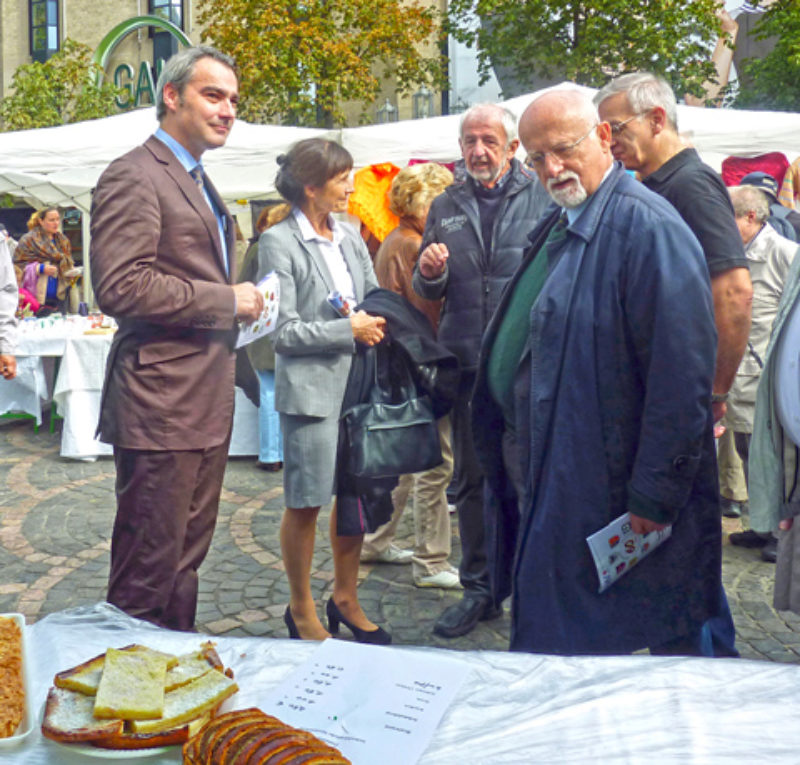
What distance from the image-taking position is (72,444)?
740cm

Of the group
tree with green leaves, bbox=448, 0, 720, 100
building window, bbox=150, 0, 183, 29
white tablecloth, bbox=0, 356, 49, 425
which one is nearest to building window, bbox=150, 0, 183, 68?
building window, bbox=150, 0, 183, 29

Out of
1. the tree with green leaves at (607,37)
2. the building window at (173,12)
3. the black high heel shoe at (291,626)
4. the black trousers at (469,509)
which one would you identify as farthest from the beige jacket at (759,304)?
the building window at (173,12)

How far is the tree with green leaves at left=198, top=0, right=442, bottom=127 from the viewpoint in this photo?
2209 cm

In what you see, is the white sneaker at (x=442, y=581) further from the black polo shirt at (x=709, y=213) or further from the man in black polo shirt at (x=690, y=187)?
the black polo shirt at (x=709, y=213)

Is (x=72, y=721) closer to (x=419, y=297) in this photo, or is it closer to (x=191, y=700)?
(x=191, y=700)

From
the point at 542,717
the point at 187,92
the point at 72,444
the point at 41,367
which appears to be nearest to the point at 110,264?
the point at 187,92

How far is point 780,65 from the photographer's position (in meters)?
19.7

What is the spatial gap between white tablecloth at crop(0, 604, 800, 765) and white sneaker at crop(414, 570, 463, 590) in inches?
109

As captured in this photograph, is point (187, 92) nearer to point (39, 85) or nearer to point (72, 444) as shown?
point (72, 444)

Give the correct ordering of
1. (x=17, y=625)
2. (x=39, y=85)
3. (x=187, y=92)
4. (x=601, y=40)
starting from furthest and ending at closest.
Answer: (x=39, y=85), (x=601, y=40), (x=187, y=92), (x=17, y=625)

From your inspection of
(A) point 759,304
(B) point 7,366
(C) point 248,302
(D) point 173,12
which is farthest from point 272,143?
(D) point 173,12

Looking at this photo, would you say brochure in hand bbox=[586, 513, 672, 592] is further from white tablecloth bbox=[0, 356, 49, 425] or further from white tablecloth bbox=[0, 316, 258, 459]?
white tablecloth bbox=[0, 356, 49, 425]

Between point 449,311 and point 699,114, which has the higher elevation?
point 699,114

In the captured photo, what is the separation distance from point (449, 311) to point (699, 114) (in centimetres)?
598
